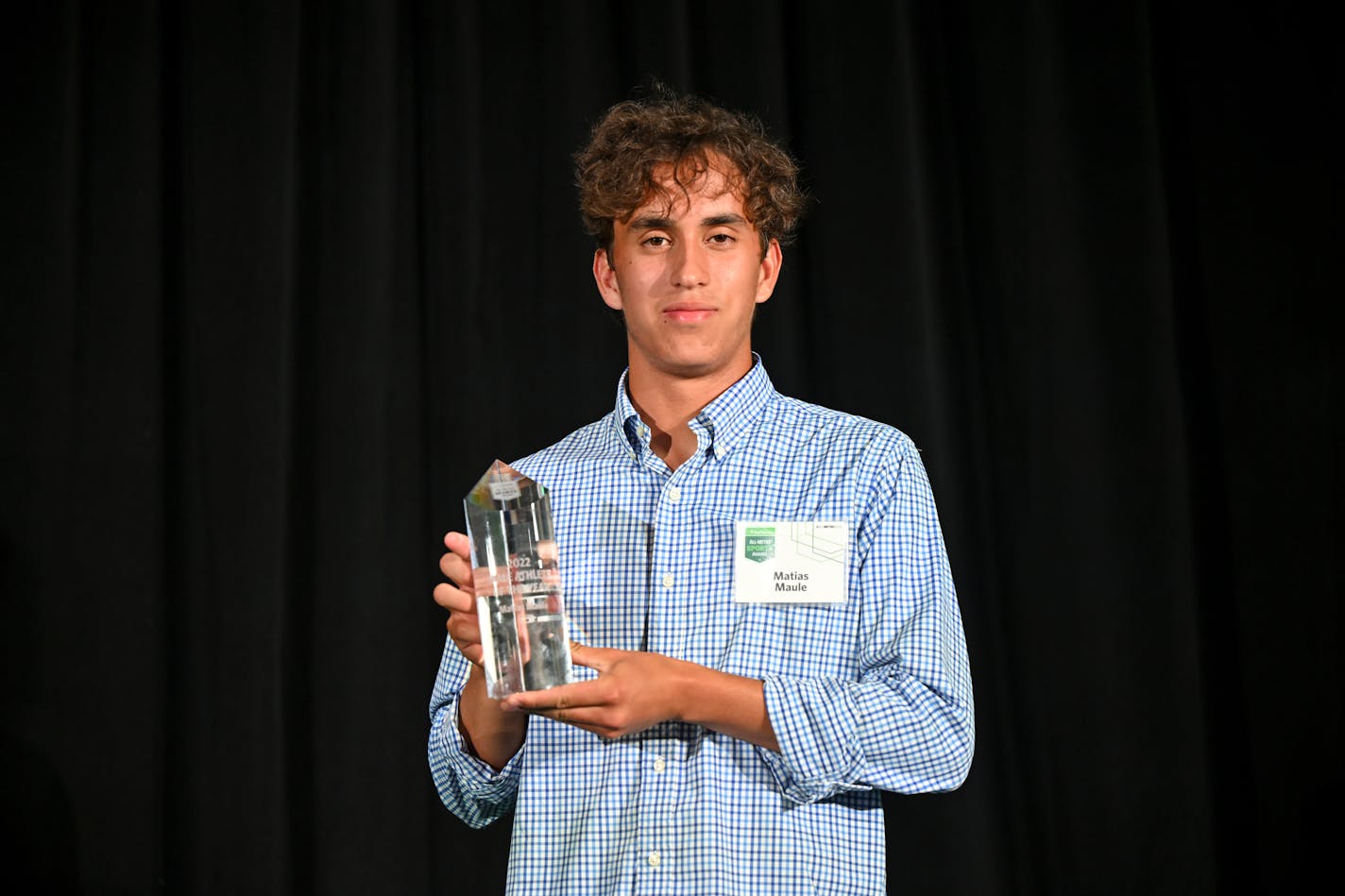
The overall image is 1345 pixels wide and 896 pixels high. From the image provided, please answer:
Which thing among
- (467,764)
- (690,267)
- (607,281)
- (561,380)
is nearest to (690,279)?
(690,267)

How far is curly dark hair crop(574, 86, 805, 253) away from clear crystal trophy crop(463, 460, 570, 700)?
0.62m

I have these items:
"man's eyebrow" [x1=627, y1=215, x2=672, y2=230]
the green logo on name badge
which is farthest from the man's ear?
the green logo on name badge

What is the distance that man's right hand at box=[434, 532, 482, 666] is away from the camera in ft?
4.60

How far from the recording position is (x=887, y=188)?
2.62 meters

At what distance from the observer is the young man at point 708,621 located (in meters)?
1.47

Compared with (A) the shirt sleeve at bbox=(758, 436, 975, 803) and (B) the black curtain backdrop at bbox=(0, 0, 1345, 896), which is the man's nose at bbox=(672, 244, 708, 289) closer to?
(A) the shirt sleeve at bbox=(758, 436, 975, 803)

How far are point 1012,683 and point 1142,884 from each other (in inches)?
18.2

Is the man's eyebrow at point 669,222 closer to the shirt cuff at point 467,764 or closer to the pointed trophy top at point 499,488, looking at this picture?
the pointed trophy top at point 499,488

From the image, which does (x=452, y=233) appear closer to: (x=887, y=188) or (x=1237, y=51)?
(x=887, y=188)

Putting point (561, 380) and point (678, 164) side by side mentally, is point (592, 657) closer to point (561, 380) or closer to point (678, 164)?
point (678, 164)

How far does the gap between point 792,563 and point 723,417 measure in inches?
10.1

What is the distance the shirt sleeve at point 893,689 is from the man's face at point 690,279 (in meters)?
0.31

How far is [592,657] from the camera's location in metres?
1.35

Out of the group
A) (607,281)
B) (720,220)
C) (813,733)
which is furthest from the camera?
(607,281)
